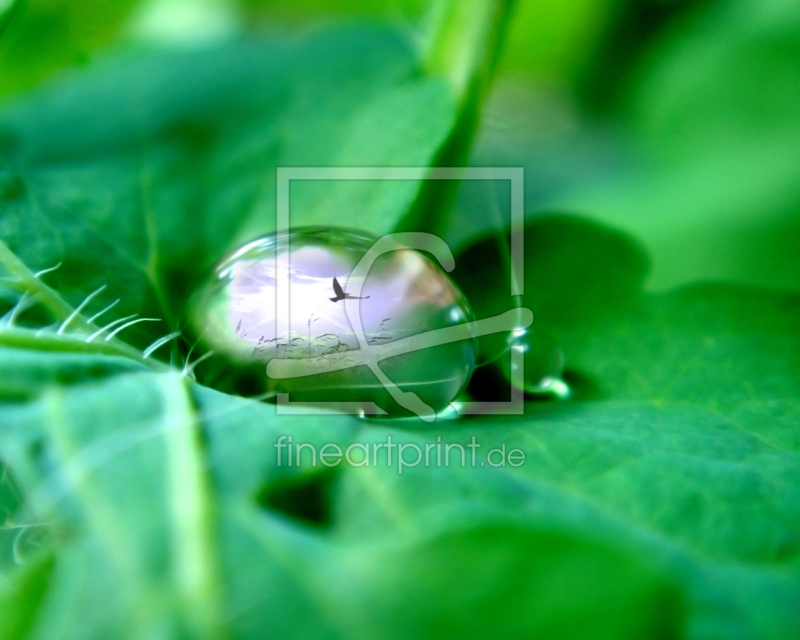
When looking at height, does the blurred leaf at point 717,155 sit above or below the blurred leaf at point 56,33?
below

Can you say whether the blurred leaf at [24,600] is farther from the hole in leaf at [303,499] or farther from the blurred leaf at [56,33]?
the blurred leaf at [56,33]

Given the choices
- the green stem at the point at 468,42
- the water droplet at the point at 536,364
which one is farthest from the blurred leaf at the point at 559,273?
the green stem at the point at 468,42

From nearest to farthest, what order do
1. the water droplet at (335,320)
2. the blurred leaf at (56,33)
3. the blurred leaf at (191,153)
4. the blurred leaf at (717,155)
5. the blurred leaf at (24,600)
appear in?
the blurred leaf at (24,600) < the water droplet at (335,320) < the blurred leaf at (191,153) < the blurred leaf at (717,155) < the blurred leaf at (56,33)

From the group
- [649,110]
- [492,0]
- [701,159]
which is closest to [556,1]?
[649,110]

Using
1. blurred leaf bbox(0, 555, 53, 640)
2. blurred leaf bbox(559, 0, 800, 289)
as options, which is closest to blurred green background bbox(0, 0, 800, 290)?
blurred leaf bbox(559, 0, 800, 289)

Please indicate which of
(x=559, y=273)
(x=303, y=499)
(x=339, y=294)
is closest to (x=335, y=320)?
(x=339, y=294)

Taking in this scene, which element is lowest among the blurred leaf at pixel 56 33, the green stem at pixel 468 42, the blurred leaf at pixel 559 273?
the blurred leaf at pixel 559 273

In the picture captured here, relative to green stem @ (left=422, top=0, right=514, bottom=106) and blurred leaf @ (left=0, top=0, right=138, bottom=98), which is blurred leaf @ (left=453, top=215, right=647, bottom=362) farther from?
blurred leaf @ (left=0, top=0, right=138, bottom=98)

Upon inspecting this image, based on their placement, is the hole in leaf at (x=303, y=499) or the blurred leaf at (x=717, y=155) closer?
the hole in leaf at (x=303, y=499)
